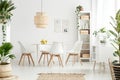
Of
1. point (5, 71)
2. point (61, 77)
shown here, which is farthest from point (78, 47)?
point (5, 71)

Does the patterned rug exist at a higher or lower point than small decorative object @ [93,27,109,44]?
lower

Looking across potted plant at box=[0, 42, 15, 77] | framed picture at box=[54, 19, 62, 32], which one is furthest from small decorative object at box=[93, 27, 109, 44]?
potted plant at box=[0, 42, 15, 77]

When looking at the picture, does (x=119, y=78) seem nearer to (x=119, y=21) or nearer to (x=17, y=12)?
(x=119, y=21)

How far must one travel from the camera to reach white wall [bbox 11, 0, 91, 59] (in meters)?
11.4

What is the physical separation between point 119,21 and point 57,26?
588 centimetres

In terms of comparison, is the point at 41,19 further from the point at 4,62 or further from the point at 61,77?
the point at 4,62

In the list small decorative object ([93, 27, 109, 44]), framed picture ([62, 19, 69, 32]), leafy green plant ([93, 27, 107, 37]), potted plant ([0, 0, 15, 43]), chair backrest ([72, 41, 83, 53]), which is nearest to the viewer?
potted plant ([0, 0, 15, 43])

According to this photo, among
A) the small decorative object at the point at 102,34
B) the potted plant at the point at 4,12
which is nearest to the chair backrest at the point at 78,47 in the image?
the small decorative object at the point at 102,34

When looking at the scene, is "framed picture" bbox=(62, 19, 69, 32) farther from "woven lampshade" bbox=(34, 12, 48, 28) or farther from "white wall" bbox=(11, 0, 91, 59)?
"woven lampshade" bbox=(34, 12, 48, 28)

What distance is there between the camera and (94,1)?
11305 mm

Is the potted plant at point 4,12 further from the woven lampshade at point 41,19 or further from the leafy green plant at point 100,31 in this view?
the leafy green plant at point 100,31

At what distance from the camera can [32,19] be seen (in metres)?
11.4

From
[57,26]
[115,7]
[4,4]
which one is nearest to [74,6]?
[57,26]

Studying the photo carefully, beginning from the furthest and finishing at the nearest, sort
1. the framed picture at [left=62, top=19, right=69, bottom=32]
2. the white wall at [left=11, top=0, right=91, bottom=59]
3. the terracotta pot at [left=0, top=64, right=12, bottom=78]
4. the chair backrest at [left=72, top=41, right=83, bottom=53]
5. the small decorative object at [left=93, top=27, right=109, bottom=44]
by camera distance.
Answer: the framed picture at [left=62, top=19, right=69, bottom=32]
the white wall at [left=11, top=0, right=91, bottom=59]
the chair backrest at [left=72, top=41, right=83, bottom=53]
the small decorative object at [left=93, top=27, right=109, bottom=44]
the terracotta pot at [left=0, top=64, right=12, bottom=78]
